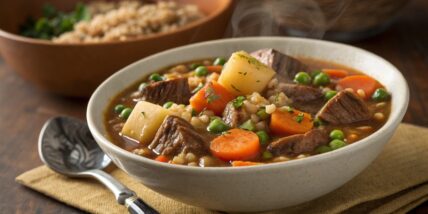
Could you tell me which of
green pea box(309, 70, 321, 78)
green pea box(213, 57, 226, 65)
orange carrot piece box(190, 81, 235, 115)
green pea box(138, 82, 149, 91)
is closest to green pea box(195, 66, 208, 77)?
green pea box(213, 57, 226, 65)

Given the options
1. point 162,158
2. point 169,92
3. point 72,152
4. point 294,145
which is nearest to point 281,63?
point 169,92

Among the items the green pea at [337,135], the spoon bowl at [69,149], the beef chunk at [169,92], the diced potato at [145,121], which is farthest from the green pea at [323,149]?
the spoon bowl at [69,149]

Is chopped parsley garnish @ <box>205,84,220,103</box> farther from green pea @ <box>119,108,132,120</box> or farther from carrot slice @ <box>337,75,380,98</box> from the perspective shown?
carrot slice @ <box>337,75,380,98</box>

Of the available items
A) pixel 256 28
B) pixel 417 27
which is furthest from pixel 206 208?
pixel 417 27

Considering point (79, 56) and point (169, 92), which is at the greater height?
point (169, 92)

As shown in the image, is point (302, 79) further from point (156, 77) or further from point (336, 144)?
point (156, 77)

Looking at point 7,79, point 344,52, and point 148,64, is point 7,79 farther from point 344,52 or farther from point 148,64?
point 344,52
